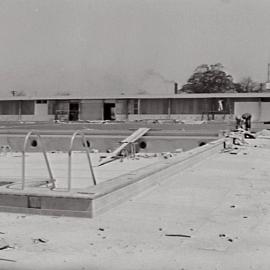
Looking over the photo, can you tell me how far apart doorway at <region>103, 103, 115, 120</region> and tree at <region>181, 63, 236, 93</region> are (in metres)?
50.7

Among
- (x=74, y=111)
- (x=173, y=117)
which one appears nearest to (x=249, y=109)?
(x=173, y=117)

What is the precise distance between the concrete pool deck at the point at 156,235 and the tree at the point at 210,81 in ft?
340

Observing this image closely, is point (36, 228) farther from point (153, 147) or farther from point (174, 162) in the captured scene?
point (153, 147)

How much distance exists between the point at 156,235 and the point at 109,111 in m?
57.7

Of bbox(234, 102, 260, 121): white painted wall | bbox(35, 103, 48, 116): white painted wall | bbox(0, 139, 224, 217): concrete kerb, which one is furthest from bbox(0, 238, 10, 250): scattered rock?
bbox(35, 103, 48, 116): white painted wall

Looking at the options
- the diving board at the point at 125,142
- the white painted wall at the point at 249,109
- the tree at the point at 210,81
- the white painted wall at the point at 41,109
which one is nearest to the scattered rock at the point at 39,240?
the diving board at the point at 125,142

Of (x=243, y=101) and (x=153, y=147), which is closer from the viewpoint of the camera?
(x=153, y=147)

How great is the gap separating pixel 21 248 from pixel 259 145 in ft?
61.6

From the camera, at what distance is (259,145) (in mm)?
23375

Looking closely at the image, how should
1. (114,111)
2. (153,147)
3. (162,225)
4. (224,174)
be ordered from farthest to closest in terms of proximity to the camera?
(114,111), (153,147), (224,174), (162,225)

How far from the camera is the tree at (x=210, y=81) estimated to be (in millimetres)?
111881

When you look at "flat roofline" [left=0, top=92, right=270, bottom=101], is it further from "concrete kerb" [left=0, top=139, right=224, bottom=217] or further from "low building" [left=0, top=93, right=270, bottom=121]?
"concrete kerb" [left=0, top=139, right=224, bottom=217]

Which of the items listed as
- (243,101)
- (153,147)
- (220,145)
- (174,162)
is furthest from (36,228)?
(243,101)

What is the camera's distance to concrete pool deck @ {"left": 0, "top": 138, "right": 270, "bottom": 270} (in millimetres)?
5469
